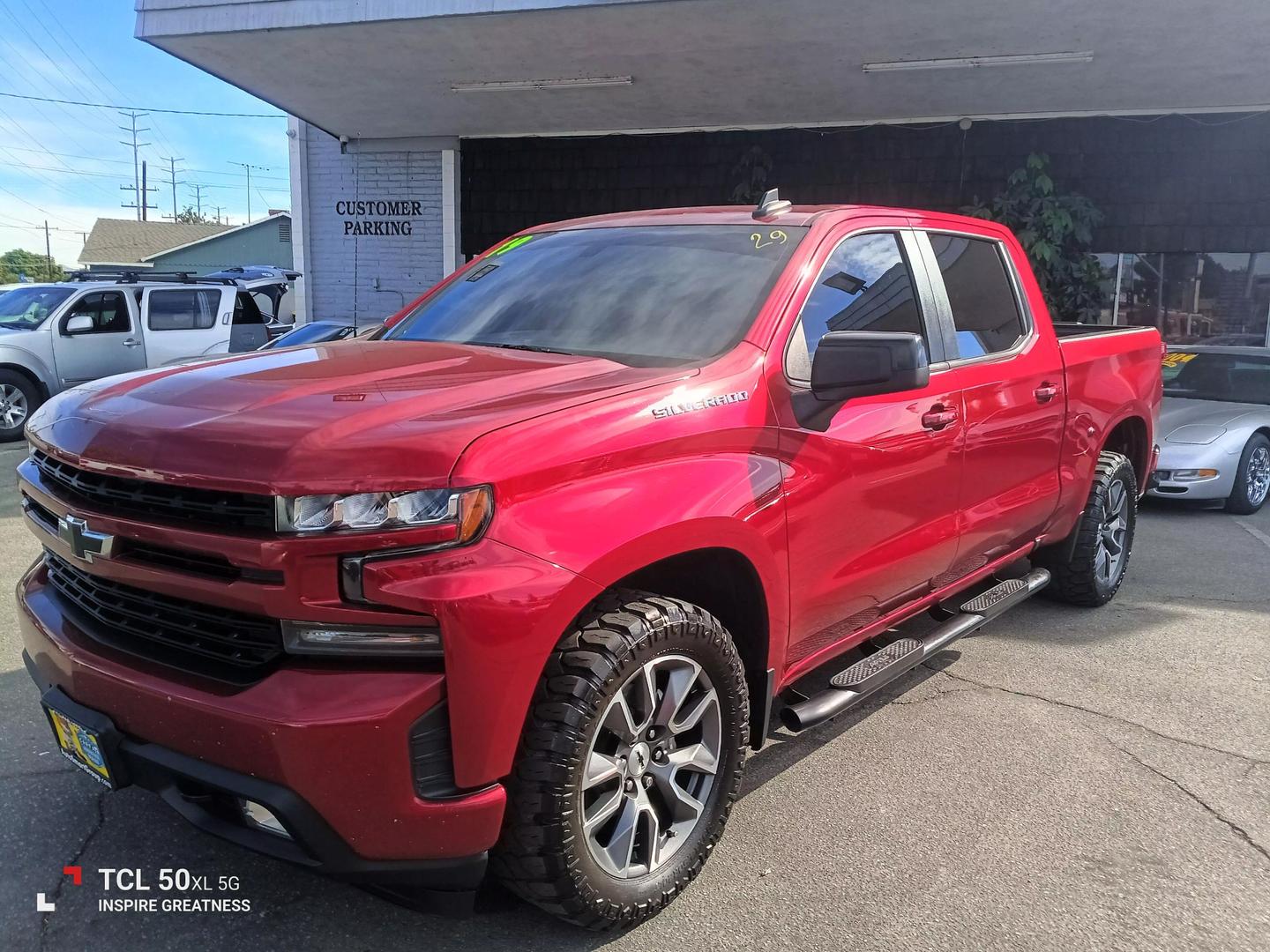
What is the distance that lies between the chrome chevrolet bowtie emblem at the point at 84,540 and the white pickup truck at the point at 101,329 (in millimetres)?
10155

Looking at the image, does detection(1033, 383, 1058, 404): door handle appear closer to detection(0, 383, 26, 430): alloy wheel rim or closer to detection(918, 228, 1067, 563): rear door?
detection(918, 228, 1067, 563): rear door

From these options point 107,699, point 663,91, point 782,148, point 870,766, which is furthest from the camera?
point 782,148

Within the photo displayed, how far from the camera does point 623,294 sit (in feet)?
10.8

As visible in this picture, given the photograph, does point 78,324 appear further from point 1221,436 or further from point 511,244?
point 1221,436

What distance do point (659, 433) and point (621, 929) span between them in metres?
1.26

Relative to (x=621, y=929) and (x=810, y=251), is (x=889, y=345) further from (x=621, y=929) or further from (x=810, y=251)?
Result: (x=621, y=929)

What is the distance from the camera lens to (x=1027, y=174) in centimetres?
1179

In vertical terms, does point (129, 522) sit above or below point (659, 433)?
below

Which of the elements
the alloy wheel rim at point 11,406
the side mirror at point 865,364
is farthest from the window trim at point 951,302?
the alloy wheel rim at point 11,406

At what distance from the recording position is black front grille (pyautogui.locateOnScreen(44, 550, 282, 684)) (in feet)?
6.99

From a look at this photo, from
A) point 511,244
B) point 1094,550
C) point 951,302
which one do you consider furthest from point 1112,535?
point 511,244

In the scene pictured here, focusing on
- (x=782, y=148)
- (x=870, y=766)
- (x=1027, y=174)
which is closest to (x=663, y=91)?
(x=782, y=148)

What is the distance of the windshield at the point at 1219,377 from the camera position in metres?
8.65

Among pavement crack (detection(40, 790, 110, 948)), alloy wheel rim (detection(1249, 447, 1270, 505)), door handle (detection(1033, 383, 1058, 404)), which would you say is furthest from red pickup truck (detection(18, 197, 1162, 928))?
alloy wheel rim (detection(1249, 447, 1270, 505))
